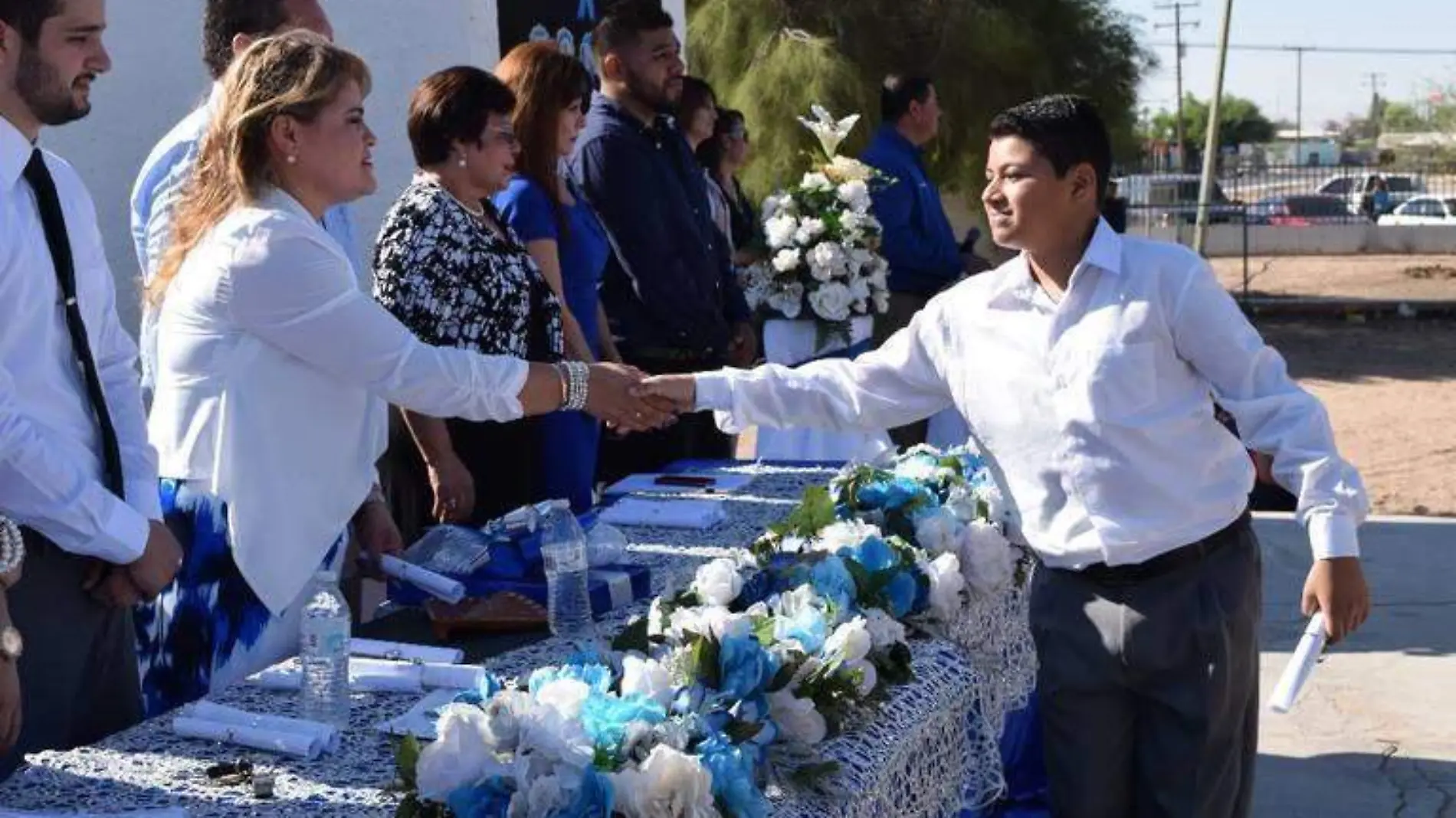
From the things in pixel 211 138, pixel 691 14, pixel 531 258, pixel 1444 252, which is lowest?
pixel 1444 252

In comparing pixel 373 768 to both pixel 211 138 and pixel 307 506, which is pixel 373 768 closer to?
pixel 307 506

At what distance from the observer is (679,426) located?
611 centimetres

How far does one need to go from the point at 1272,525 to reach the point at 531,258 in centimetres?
545

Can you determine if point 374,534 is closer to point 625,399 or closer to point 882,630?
point 625,399

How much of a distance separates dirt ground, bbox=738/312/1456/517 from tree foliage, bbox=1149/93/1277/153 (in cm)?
5721

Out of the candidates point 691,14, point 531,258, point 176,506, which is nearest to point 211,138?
point 176,506

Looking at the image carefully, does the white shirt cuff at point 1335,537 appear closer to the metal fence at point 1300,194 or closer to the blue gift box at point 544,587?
the blue gift box at point 544,587

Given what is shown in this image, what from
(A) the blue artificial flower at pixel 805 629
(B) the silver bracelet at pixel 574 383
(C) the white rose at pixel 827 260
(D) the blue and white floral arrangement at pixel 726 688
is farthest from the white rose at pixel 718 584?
(C) the white rose at pixel 827 260

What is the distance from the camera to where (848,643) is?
291cm

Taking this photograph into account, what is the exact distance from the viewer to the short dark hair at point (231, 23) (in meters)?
4.28

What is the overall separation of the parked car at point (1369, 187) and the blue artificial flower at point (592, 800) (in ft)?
144

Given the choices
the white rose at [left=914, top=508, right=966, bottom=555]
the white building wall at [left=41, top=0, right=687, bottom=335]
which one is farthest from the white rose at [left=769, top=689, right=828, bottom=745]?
the white building wall at [left=41, top=0, right=687, bottom=335]

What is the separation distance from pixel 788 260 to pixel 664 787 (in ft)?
16.9

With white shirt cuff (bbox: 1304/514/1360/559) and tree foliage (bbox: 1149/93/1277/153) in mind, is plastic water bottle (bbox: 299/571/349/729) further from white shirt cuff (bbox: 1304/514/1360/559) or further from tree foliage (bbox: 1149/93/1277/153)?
tree foliage (bbox: 1149/93/1277/153)
